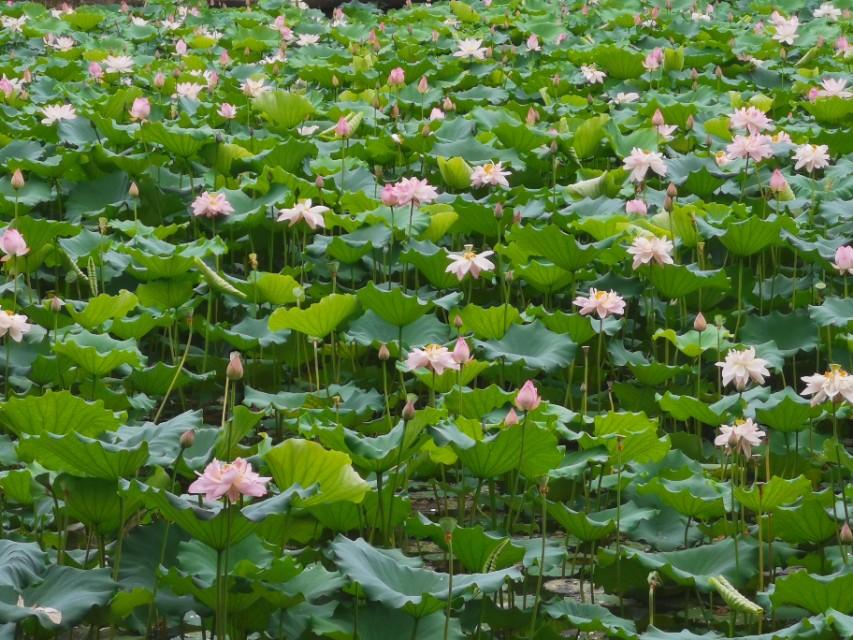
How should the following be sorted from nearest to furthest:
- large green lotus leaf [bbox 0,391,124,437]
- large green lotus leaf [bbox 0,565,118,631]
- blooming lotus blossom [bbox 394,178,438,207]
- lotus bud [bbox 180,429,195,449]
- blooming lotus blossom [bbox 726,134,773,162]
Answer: large green lotus leaf [bbox 0,565,118,631] < lotus bud [bbox 180,429,195,449] < large green lotus leaf [bbox 0,391,124,437] < blooming lotus blossom [bbox 394,178,438,207] < blooming lotus blossom [bbox 726,134,773,162]

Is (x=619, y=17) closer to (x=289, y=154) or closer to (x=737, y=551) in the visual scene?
(x=289, y=154)

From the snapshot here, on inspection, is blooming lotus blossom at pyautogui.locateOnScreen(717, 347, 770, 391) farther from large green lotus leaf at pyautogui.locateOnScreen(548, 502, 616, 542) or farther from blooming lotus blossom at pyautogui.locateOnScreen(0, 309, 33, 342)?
blooming lotus blossom at pyautogui.locateOnScreen(0, 309, 33, 342)

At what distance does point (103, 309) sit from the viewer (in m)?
2.99

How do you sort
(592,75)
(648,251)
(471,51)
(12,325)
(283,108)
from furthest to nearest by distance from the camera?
(471,51)
(592,75)
(283,108)
(648,251)
(12,325)

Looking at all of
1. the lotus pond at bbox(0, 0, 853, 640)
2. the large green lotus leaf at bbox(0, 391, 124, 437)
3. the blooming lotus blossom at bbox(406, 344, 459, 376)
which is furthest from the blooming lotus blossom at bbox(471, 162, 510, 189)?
the large green lotus leaf at bbox(0, 391, 124, 437)

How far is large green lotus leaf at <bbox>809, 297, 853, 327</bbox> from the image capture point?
293 cm

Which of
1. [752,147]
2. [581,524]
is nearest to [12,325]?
[581,524]

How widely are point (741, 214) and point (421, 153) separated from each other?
1.13 metres

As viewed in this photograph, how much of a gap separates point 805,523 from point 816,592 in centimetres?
29

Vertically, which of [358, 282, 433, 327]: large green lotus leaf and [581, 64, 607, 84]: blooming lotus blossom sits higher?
[358, 282, 433, 327]: large green lotus leaf

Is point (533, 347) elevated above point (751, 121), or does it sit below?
below

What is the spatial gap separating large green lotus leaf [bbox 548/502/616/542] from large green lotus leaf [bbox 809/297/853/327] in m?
0.93

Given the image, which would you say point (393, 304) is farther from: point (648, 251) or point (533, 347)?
point (648, 251)

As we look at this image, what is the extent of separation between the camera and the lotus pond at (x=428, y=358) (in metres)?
1.99
